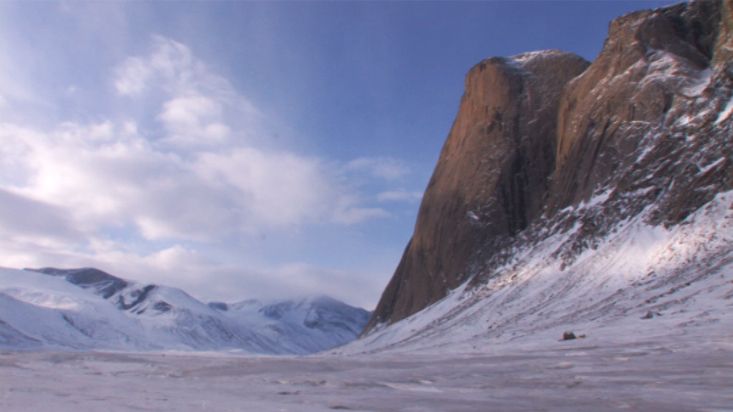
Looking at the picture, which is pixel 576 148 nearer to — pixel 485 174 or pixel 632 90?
pixel 632 90

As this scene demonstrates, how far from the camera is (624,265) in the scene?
49594 millimetres

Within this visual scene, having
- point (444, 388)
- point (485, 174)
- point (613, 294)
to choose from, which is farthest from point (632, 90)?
point (444, 388)

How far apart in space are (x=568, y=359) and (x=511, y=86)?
83972 millimetres

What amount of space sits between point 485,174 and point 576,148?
17.5 metres

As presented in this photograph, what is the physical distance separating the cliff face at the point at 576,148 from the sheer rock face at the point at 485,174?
8.8 inches

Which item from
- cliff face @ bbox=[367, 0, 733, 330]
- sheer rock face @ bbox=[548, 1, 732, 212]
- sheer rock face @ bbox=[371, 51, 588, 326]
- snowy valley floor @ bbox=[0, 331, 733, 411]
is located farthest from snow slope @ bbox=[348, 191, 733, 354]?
sheer rock face @ bbox=[371, 51, 588, 326]

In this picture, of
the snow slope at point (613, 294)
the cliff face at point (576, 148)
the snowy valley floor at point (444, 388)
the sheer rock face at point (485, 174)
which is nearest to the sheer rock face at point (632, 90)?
the cliff face at point (576, 148)

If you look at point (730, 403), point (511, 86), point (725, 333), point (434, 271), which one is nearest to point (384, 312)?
point (434, 271)

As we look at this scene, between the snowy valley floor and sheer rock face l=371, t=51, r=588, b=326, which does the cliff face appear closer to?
sheer rock face l=371, t=51, r=588, b=326

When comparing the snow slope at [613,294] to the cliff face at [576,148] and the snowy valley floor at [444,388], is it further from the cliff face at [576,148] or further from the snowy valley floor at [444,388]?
the snowy valley floor at [444,388]

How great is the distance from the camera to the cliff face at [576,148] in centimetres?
5806

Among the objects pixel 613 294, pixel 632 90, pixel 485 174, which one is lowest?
pixel 613 294

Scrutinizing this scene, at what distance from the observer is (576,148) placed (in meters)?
76.3

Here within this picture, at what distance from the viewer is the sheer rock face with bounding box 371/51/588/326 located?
85938 mm
